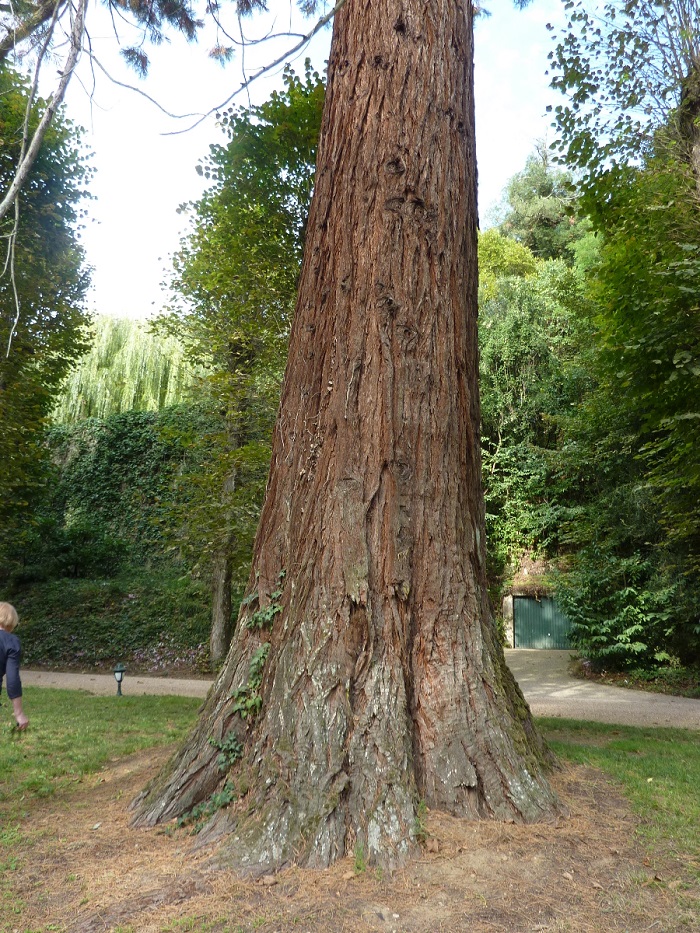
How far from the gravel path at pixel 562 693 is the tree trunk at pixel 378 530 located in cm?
635

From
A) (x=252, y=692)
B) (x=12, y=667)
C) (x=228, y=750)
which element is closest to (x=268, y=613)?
(x=252, y=692)

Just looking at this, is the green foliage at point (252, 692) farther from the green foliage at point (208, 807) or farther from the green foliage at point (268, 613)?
the green foliage at point (208, 807)

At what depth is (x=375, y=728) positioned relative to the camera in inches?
146

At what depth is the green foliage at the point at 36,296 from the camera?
1391 centimetres

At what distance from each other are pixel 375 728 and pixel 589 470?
58.1ft

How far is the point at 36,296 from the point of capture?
14.8 metres

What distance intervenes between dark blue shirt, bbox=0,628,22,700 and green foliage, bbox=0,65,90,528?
30.6 ft

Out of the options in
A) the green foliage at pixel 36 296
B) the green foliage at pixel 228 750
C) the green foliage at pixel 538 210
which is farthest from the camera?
the green foliage at pixel 538 210

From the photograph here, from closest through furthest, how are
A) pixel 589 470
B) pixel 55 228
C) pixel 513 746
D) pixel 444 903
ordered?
pixel 444 903, pixel 513 746, pixel 55 228, pixel 589 470

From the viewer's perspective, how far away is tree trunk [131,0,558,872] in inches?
144

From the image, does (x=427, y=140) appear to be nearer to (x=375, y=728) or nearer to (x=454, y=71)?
(x=454, y=71)

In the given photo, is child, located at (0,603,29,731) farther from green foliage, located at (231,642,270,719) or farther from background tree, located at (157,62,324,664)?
background tree, located at (157,62,324,664)

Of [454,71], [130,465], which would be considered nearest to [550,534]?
[130,465]

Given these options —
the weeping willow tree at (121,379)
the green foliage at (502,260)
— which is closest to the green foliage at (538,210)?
the green foliage at (502,260)
